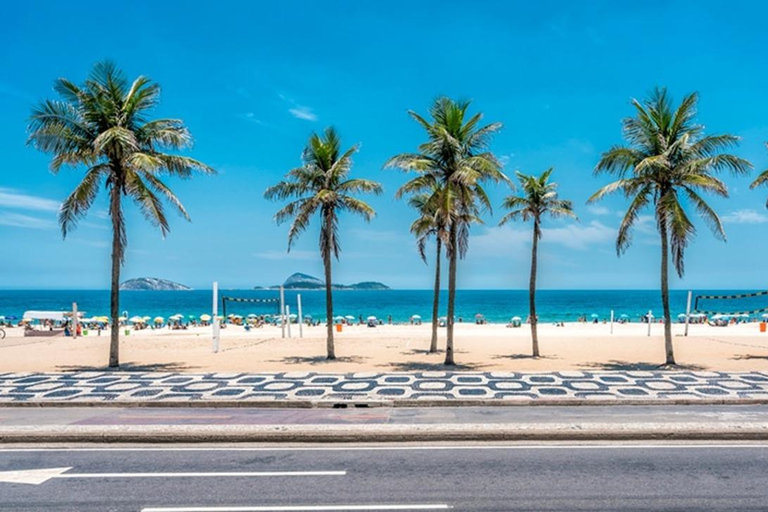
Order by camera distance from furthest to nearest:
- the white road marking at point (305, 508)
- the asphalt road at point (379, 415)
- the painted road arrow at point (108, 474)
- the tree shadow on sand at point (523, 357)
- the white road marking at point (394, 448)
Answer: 1. the tree shadow on sand at point (523, 357)
2. the asphalt road at point (379, 415)
3. the white road marking at point (394, 448)
4. the painted road arrow at point (108, 474)
5. the white road marking at point (305, 508)

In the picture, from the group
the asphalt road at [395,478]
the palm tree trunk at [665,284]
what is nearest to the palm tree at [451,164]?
the palm tree trunk at [665,284]

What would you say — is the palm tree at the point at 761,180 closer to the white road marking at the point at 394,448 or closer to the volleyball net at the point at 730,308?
the volleyball net at the point at 730,308

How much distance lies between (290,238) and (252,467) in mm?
17156

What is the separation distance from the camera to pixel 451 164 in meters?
22.5

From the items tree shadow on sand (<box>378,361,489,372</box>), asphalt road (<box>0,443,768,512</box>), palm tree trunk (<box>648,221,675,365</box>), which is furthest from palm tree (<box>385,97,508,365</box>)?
asphalt road (<box>0,443,768,512</box>)

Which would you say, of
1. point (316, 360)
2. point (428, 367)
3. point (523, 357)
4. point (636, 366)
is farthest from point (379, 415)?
point (523, 357)

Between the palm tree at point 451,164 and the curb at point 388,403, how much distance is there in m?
8.57

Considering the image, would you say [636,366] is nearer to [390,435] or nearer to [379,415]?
[379,415]

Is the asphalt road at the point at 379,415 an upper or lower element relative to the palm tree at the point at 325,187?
lower

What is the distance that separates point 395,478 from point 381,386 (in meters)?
8.25

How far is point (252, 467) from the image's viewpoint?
28.1 ft

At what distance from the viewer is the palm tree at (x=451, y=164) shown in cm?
2186

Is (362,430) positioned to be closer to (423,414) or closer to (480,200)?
(423,414)

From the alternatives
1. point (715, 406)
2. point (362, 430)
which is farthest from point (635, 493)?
point (715, 406)
